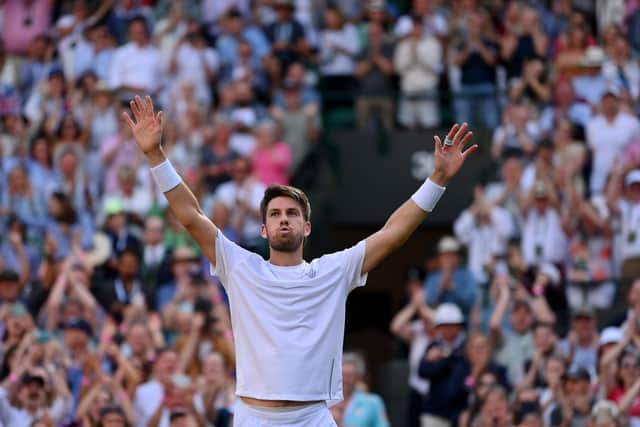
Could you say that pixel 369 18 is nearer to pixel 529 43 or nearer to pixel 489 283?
pixel 529 43

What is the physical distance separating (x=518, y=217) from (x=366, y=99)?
2.99 m

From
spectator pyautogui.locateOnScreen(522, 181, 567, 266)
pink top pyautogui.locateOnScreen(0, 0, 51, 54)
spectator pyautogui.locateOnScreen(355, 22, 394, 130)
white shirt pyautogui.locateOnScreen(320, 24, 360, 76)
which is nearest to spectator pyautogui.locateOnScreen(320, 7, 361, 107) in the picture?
white shirt pyautogui.locateOnScreen(320, 24, 360, 76)

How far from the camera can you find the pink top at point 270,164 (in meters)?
16.5

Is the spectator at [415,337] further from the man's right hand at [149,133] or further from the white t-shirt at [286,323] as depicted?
the man's right hand at [149,133]

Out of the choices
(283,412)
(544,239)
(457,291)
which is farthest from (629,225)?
(283,412)

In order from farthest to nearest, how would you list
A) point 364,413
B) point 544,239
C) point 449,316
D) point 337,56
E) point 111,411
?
point 337,56 → point 544,239 → point 449,316 → point 364,413 → point 111,411

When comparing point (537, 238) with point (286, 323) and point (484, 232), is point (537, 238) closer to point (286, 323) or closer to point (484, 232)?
point (484, 232)

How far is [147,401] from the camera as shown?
41.1 ft

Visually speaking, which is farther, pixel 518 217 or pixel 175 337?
pixel 518 217

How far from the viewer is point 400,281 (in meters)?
20.2

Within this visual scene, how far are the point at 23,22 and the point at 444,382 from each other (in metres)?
8.46

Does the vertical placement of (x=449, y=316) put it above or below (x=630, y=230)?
below

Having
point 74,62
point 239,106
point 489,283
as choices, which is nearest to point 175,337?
point 489,283

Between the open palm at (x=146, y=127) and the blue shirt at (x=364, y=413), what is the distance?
4.98 m
